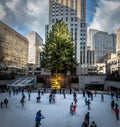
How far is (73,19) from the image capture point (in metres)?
116

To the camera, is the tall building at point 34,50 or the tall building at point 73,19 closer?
the tall building at point 73,19

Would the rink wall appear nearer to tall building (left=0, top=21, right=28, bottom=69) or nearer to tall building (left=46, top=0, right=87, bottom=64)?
tall building (left=0, top=21, right=28, bottom=69)

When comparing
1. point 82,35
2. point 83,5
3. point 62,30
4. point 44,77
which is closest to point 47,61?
point 44,77

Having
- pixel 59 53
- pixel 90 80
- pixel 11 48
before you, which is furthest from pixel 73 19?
pixel 90 80

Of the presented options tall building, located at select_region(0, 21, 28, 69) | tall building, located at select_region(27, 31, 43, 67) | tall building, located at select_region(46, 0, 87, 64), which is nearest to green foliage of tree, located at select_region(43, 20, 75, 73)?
tall building, located at select_region(0, 21, 28, 69)

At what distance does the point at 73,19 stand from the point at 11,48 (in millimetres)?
38968

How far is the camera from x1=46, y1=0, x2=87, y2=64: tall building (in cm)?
11500

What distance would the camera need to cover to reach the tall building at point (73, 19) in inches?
4528

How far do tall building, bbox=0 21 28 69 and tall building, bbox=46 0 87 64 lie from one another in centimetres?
2075

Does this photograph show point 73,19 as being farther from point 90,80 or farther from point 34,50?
point 90,80

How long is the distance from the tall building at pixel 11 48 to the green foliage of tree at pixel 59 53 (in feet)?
91.6

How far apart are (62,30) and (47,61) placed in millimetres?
10211

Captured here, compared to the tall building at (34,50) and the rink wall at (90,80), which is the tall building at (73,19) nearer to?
the tall building at (34,50)

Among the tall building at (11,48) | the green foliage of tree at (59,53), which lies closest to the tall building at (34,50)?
the tall building at (11,48)
